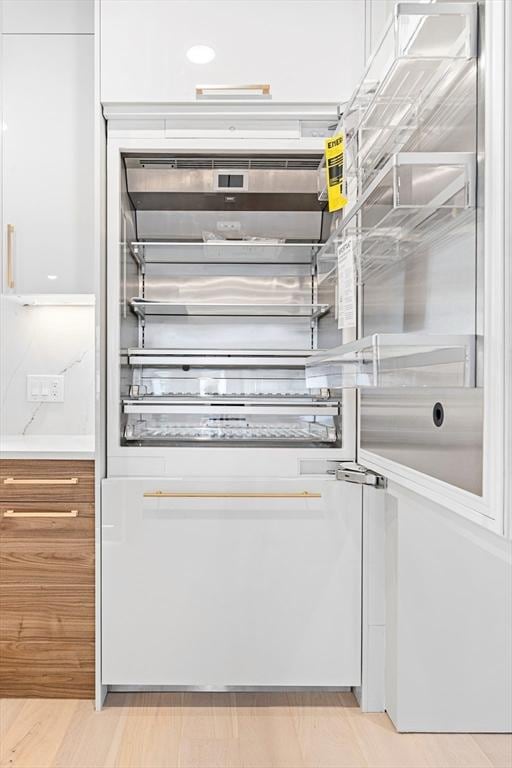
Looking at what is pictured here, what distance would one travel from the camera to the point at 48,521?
6.26 ft

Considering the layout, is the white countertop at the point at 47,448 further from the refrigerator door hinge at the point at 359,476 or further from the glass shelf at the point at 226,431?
the refrigerator door hinge at the point at 359,476

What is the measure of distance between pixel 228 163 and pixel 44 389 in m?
1.07

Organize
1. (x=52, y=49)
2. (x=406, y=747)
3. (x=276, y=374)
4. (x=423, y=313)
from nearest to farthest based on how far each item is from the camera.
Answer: (x=423, y=313) < (x=406, y=747) < (x=52, y=49) < (x=276, y=374)

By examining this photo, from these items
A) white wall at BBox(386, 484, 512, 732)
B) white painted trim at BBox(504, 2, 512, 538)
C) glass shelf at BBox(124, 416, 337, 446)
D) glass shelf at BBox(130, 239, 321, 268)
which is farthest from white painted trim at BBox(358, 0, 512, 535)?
glass shelf at BBox(130, 239, 321, 268)

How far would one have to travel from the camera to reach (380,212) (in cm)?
144

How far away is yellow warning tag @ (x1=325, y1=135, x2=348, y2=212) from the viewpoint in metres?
1.59

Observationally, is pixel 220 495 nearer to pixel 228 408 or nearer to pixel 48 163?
pixel 228 408

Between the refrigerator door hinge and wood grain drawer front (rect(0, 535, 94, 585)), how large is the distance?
78 cm

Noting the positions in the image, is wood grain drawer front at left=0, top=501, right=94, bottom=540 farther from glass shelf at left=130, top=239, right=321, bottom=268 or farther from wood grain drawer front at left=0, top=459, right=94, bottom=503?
glass shelf at left=130, top=239, right=321, bottom=268

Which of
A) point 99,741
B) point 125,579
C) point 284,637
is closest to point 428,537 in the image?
point 284,637

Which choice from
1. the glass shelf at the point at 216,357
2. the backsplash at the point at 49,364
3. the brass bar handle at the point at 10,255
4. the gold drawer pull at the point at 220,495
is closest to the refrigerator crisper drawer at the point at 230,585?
the gold drawer pull at the point at 220,495

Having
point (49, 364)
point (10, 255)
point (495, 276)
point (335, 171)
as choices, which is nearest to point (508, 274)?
point (495, 276)

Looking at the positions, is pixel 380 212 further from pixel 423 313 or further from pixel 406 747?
pixel 406 747

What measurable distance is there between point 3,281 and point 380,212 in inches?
51.4
